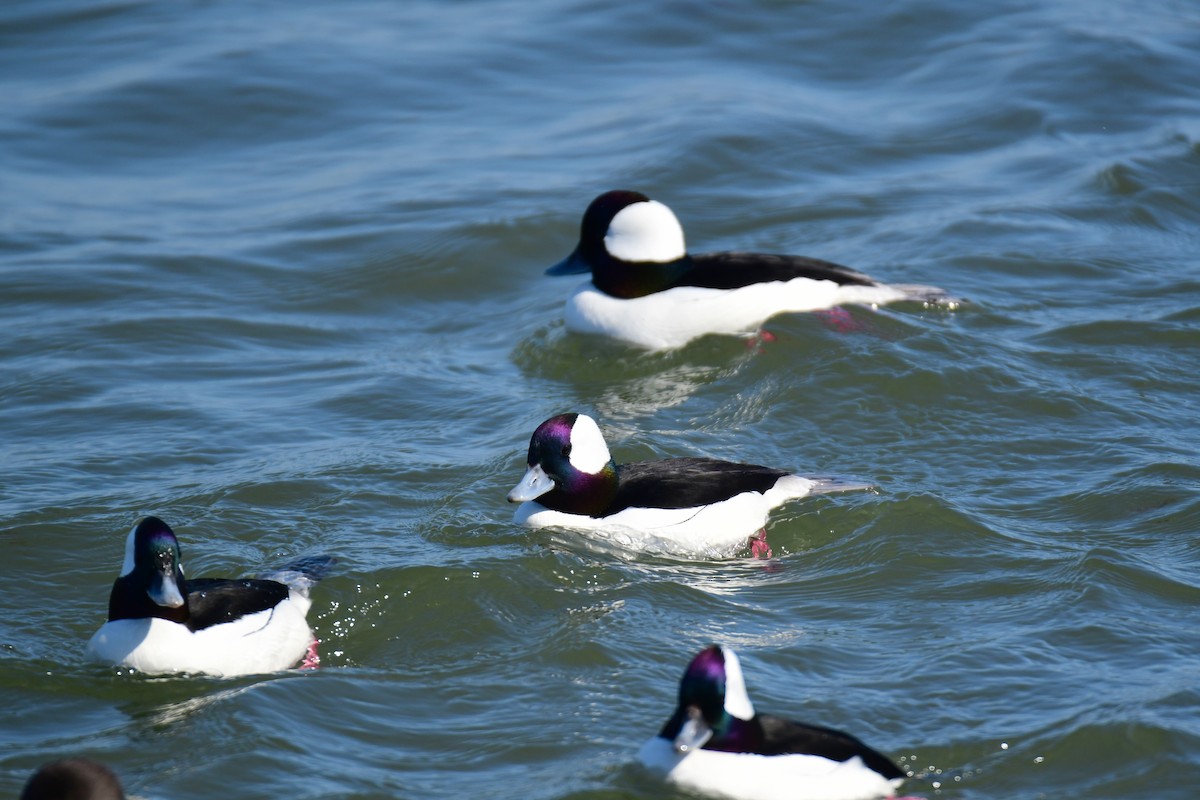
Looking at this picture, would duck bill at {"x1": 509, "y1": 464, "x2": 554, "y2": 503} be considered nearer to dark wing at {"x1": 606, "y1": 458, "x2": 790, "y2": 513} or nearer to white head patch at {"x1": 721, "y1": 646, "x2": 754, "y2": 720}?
dark wing at {"x1": 606, "y1": 458, "x2": 790, "y2": 513}

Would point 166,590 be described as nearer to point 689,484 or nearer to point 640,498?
point 640,498

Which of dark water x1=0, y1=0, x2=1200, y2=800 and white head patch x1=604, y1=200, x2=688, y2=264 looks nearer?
dark water x1=0, y1=0, x2=1200, y2=800

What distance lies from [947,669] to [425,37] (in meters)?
14.6

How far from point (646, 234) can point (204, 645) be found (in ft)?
18.9

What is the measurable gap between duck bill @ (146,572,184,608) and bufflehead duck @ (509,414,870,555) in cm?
204

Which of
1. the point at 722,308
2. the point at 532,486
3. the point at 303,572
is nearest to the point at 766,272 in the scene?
the point at 722,308

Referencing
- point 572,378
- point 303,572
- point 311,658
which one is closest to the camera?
point 311,658

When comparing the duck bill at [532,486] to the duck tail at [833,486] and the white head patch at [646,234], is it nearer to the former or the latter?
the duck tail at [833,486]

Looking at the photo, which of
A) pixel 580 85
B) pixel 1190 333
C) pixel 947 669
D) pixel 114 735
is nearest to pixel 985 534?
pixel 947 669

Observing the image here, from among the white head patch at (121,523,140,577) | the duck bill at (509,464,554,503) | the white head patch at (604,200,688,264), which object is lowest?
the duck bill at (509,464,554,503)

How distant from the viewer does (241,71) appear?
59.8ft

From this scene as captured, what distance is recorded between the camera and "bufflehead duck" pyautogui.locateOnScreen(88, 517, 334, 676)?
6.87 m

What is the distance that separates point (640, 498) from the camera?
27.8ft


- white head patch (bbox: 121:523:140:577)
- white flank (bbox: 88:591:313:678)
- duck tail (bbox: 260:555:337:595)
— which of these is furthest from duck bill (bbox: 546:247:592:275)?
white head patch (bbox: 121:523:140:577)
